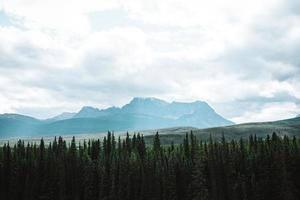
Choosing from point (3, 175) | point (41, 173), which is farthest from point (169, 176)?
point (3, 175)

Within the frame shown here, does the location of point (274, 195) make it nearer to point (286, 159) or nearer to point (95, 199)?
point (286, 159)

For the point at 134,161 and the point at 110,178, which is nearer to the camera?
the point at 110,178

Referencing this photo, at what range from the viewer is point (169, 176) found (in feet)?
550

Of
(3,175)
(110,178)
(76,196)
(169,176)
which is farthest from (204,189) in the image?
(3,175)

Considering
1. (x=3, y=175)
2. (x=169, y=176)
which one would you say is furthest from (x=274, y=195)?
(x=3, y=175)

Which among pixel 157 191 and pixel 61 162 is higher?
pixel 61 162

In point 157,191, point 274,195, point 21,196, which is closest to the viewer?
point 274,195

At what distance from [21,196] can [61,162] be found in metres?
22.0

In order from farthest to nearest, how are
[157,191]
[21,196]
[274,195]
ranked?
[21,196]
[157,191]
[274,195]

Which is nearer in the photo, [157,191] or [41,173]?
[157,191]

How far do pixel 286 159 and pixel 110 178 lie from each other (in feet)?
234

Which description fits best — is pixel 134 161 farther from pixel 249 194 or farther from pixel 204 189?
pixel 249 194

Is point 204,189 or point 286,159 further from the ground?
point 286,159

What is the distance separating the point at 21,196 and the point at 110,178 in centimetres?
4027
